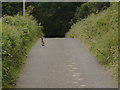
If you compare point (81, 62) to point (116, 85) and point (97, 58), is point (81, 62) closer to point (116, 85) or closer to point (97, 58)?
point (97, 58)

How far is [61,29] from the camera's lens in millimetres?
40531

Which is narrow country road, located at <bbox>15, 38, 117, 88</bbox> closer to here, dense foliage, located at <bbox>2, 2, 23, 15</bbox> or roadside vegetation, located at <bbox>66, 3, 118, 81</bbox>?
roadside vegetation, located at <bbox>66, 3, 118, 81</bbox>


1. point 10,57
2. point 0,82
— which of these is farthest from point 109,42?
point 0,82

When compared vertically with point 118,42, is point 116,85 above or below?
below

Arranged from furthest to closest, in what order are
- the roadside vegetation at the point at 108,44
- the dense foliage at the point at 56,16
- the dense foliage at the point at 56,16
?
the dense foliage at the point at 56,16
the dense foliage at the point at 56,16
the roadside vegetation at the point at 108,44

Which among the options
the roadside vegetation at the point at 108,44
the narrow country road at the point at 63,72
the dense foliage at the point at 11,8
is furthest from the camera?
the dense foliage at the point at 11,8

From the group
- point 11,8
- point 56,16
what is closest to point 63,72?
point 11,8

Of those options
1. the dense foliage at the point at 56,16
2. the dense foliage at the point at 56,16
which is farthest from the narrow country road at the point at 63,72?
the dense foliage at the point at 56,16

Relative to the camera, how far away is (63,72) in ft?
32.3

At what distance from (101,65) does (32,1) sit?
25.9 m

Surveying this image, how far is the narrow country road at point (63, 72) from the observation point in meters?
8.46

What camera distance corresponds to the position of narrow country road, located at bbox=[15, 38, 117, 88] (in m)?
8.46

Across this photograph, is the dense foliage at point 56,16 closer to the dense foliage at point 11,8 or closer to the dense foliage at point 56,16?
the dense foliage at point 56,16

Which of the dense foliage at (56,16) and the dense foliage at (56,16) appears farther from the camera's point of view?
the dense foliage at (56,16)
